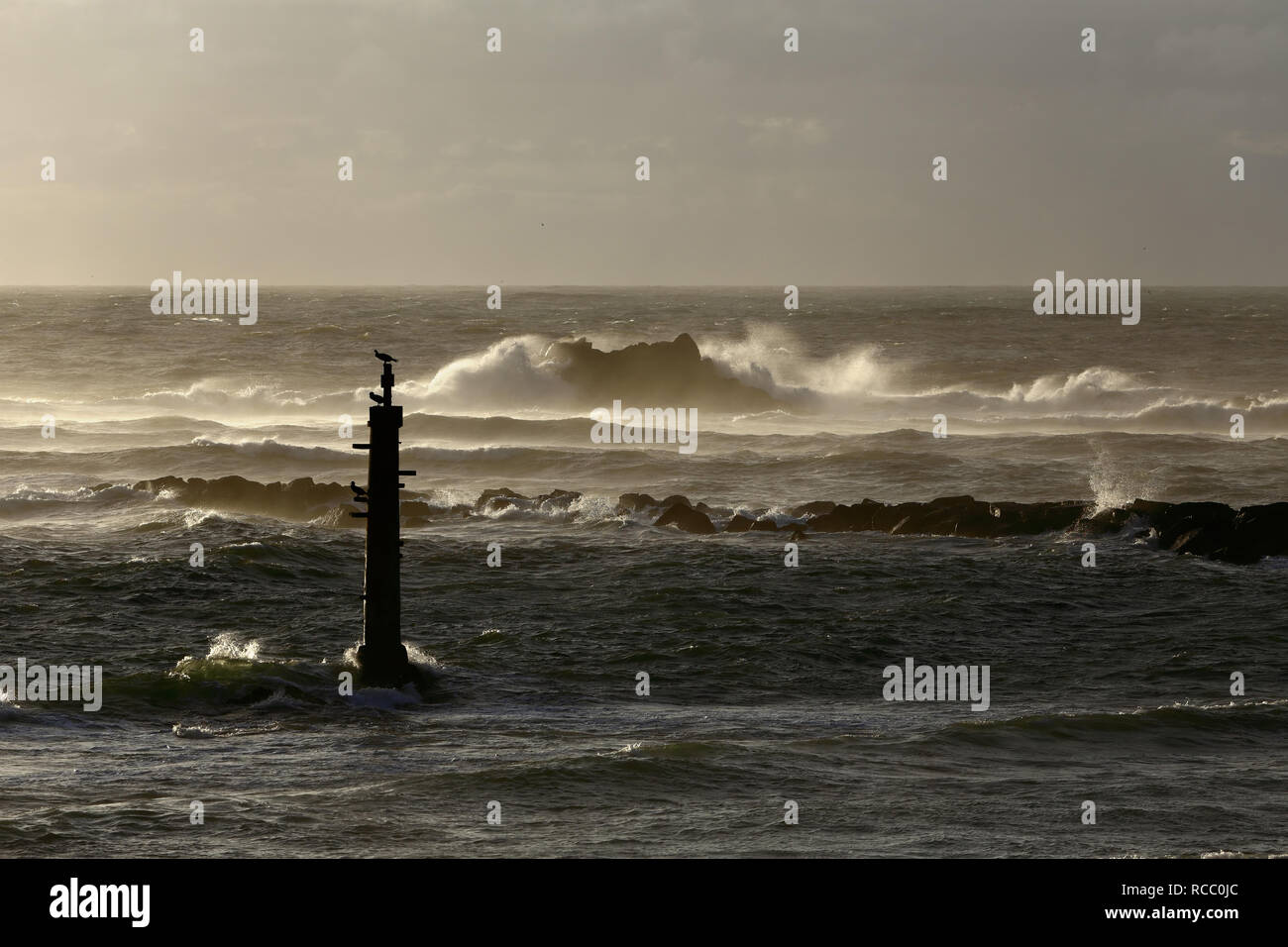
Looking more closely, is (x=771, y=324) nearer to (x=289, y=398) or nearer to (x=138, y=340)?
(x=138, y=340)

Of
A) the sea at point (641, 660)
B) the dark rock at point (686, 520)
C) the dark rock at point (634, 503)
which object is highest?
the dark rock at point (634, 503)

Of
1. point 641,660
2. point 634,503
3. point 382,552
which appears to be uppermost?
point 634,503

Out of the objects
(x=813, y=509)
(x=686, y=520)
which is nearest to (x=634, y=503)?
(x=686, y=520)

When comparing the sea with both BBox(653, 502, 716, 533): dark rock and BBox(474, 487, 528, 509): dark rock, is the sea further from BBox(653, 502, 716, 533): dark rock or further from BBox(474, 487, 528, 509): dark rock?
BBox(474, 487, 528, 509): dark rock

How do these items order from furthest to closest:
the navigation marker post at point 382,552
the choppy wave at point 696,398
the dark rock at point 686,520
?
the choppy wave at point 696,398 → the dark rock at point 686,520 → the navigation marker post at point 382,552

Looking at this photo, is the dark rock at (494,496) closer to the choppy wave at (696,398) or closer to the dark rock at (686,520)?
the dark rock at (686,520)

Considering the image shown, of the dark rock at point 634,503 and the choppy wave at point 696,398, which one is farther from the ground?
the choppy wave at point 696,398

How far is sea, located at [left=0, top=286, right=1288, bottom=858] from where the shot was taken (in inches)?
586

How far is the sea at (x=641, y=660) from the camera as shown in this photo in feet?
48.8

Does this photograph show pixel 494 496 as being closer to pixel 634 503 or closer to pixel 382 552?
pixel 634 503

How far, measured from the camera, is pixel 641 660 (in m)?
23.1

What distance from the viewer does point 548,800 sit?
15.7m

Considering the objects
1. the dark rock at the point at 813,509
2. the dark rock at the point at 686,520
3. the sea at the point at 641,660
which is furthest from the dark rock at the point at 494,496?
the dark rock at the point at 813,509

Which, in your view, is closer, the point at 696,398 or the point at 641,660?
the point at 641,660
